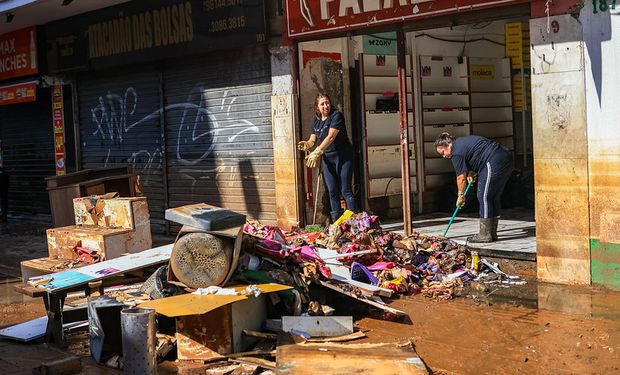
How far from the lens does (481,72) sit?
510 inches

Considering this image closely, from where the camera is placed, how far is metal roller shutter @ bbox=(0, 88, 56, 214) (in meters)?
16.4

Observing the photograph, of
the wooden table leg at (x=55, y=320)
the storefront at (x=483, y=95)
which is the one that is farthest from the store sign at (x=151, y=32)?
the wooden table leg at (x=55, y=320)

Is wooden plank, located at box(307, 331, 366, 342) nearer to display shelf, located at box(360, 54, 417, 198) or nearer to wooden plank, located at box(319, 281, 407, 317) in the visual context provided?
wooden plank, located at box(319, 281, 407, 317)

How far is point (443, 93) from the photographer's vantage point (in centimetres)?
1249

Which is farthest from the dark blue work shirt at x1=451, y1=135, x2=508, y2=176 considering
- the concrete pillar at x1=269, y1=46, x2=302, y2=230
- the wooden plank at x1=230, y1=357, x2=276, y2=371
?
the wooden plank at x1=230, y1=357, x2=276, y2=371

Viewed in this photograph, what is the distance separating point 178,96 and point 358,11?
4.31 meters

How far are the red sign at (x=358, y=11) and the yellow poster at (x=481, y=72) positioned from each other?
379 centimetres

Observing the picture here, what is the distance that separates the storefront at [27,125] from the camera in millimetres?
15789

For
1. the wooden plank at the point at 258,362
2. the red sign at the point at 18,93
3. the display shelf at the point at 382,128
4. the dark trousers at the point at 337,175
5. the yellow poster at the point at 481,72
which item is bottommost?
the wooden plank at the point at 258,362

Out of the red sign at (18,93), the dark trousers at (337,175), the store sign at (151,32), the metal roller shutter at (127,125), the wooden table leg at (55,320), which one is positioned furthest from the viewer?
the red sign at (18,93)

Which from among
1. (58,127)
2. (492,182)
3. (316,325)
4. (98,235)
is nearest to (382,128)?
(492,182)

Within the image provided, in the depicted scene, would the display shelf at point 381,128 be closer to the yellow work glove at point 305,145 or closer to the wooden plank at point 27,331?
the yellow work glove at point 305,145

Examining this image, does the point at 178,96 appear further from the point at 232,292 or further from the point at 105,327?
the point at 232,292

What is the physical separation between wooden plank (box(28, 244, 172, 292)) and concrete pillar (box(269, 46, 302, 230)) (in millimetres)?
2974
